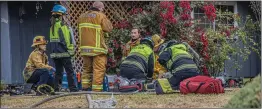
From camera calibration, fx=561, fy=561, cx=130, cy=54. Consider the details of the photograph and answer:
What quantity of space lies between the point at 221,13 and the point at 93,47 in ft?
19.6

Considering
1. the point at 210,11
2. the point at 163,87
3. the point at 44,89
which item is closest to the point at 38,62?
the point at 44,89

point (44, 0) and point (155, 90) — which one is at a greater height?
point (44, 0)

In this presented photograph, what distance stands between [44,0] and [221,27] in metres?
4.79

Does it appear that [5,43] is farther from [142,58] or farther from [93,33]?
[142,58]

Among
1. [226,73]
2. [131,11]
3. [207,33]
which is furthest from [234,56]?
[131,11]

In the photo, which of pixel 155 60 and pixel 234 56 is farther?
pixel 234 56

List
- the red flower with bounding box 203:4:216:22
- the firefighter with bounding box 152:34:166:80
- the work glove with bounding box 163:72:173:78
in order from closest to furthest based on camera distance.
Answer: the work glove with bounding box 163:72:173:78
the firefighter with bounding box 152:34:166:80
the red flower with bounding box 203:4:216:22

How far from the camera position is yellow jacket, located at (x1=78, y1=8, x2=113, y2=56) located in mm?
11234

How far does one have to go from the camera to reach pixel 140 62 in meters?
11.2

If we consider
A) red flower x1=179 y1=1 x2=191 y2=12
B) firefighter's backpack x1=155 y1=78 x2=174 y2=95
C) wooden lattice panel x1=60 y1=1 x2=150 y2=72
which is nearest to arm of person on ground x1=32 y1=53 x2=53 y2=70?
firefighter's backpack x1=155 y1=78 x2=174 y2=95

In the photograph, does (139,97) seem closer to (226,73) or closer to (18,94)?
(18,94)

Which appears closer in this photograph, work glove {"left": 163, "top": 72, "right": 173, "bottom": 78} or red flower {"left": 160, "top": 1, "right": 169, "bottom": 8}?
work glove {"left": 163, "top": 72, "right": 173, "bottom": 78}

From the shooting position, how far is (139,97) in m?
9.12

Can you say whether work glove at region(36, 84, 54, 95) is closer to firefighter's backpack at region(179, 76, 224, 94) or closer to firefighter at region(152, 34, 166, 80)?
firefighter's backpack at region(179, 76, 224, 94)
